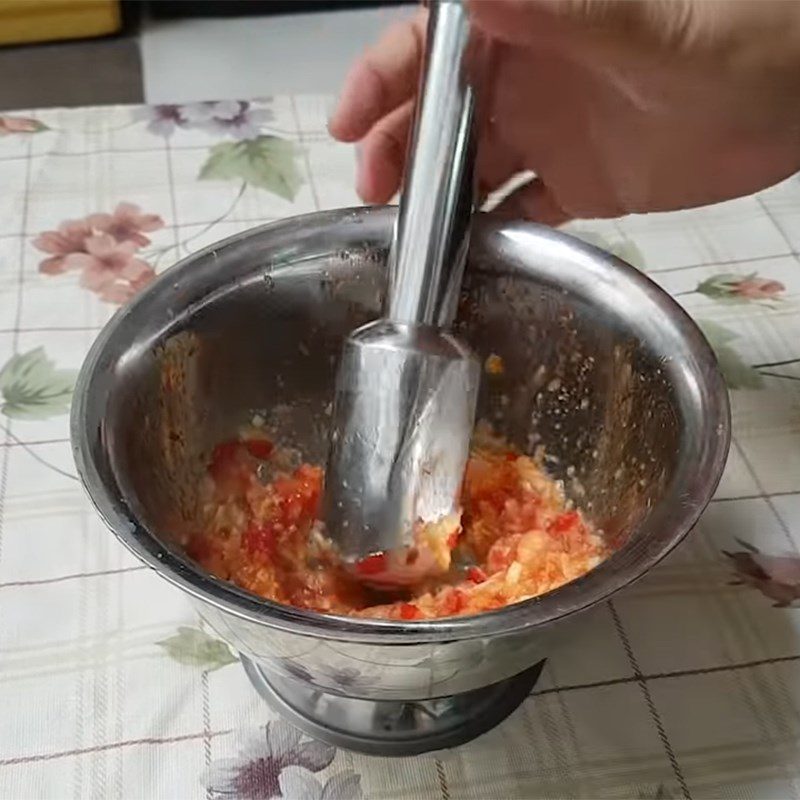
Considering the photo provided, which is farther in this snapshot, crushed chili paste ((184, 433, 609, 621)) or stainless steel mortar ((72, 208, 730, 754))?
crushed chili paste ((184, 433, 609, 621))

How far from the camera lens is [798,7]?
0.60 meters

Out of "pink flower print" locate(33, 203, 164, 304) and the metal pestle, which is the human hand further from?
"pink flower print" locate(33, 203, 164, 304)

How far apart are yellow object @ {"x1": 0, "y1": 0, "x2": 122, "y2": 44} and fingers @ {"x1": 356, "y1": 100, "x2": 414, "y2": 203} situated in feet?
2.08

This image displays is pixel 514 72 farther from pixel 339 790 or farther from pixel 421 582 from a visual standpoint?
pixel 339 790

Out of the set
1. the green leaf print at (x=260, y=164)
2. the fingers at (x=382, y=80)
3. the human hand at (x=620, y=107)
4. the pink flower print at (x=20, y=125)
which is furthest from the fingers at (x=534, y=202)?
the pink flower print at (x=20, y=125)

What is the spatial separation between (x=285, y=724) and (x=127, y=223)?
49 centimetres

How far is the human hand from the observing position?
553 millimetres

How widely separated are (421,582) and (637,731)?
0.48ft

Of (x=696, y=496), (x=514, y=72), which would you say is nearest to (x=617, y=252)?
(x=514, y=72)

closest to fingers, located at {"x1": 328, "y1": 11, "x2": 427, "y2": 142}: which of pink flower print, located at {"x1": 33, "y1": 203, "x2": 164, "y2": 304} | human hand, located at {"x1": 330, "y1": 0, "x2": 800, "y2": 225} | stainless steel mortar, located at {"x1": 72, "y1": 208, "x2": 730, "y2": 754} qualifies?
human hand, located at {"x1": 330, "y1": 0, "x2": 800, "y2": 225}

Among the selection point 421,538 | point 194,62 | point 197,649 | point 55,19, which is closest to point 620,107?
point 421,538

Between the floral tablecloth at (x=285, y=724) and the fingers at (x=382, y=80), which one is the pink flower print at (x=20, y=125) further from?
the fingers at (x=382, y=80)

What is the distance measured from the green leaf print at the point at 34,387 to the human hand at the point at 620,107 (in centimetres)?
26

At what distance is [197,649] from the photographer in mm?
638
